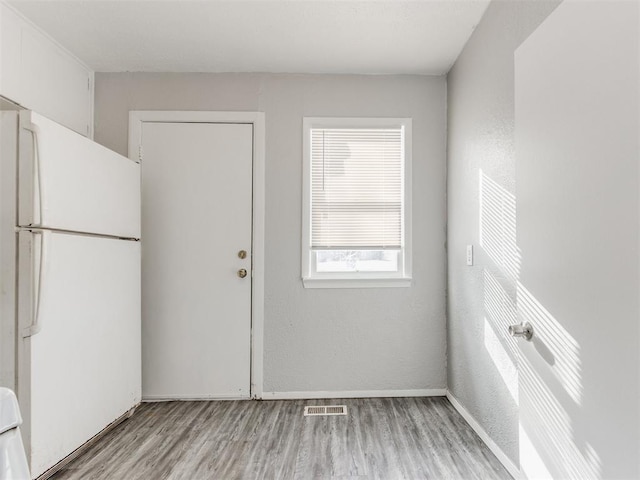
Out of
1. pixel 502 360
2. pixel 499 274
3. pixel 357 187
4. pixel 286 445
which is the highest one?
pixel 357 187

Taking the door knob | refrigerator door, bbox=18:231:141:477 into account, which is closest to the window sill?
refrigerator door, bbox=18:231:141:477

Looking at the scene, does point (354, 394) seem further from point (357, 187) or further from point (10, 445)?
point (10, 445)

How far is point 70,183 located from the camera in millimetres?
1958

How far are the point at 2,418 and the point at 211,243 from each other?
7.18 ft

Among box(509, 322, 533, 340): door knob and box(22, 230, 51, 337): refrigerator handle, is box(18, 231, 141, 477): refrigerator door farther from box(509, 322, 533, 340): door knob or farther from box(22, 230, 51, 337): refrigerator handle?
box(509, 322, 533, 340): door knob

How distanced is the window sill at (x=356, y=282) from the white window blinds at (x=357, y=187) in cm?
24

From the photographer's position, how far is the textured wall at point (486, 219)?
198 centimetres

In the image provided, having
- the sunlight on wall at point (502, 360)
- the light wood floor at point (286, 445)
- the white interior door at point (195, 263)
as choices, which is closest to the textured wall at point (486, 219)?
the sunlight on wall at point (502, 360)

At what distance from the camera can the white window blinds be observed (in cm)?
298

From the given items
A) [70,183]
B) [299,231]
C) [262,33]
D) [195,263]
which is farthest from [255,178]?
[70,183]

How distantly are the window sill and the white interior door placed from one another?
0.47 meters

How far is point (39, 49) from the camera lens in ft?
7.76

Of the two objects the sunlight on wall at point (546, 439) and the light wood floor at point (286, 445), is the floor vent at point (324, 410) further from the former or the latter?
the sunlight on wall at point (546, 439)

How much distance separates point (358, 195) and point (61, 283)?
6.33ft
